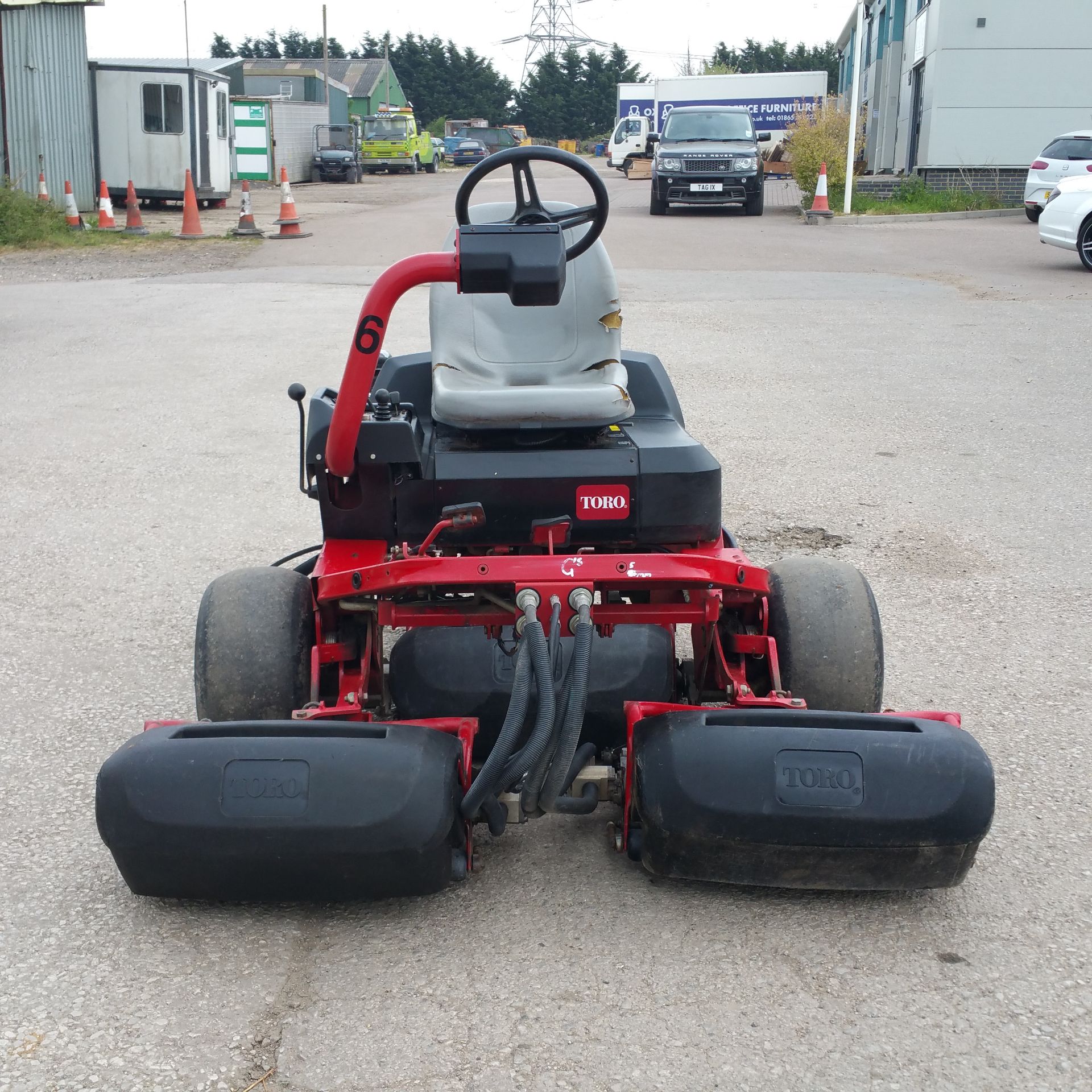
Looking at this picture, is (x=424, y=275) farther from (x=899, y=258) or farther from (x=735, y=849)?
(x=899, y=258)

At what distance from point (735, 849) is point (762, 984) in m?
0.29

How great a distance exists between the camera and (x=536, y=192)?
3748 millimetres

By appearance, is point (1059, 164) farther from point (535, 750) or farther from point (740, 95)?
point (740, 95)

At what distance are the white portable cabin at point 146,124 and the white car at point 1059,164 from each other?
1509 cm

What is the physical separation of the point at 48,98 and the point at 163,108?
8.03 feet

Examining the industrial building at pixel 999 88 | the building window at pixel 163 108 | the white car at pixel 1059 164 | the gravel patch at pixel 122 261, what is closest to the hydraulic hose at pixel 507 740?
the gravel patch at pixel 122 261

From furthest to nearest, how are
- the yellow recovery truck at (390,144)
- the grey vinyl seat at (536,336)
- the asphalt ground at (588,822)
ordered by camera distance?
the yellow recovery truck at (390,144), the grey vinyl seat at (536,336), the asphalt ground at (588,822)

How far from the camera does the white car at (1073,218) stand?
14.8 metres

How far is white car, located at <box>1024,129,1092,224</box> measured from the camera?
64.4ft

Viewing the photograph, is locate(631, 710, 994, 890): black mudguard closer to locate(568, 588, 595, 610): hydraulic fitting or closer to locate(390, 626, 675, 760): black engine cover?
locate(568, 588, 595, 610): hydraulic fitting

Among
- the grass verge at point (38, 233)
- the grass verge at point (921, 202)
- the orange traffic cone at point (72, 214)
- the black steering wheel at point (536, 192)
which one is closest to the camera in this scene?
the black steering wheel at point (536, 192)

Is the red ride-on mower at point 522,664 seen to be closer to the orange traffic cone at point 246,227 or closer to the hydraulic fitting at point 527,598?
the hydraulic fitting at point 527,598

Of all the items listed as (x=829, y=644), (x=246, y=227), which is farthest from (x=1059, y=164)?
(x=829, y=644)

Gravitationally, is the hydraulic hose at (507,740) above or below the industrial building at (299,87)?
below
